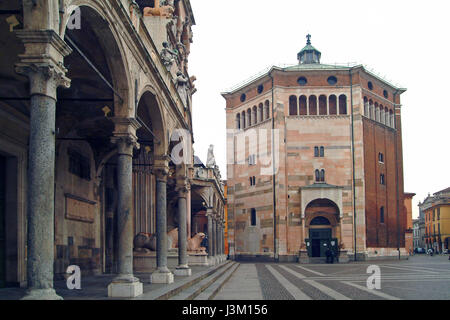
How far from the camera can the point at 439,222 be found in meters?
116

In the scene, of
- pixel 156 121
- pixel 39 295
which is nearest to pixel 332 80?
pixel 156 121

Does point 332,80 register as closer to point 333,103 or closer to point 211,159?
point 333,103

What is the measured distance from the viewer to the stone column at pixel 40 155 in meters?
7.68

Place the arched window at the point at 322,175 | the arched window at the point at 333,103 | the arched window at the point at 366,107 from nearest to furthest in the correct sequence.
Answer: the arched window at the point at 322,175 → the arched window at the point at 333,103 → the arched window at the point at 366,107

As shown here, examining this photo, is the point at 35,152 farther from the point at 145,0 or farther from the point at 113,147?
the point at 145,0

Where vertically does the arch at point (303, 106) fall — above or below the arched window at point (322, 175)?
above

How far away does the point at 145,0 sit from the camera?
27609 mm

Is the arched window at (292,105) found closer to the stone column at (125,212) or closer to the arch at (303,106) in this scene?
the arch at (303,106)

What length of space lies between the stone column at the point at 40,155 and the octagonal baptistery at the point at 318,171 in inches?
1679

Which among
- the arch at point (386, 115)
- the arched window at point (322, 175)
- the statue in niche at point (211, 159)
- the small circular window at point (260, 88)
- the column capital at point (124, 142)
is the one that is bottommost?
the column capital at point (124, 142)

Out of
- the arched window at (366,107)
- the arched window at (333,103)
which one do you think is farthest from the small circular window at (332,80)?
the arched window at (366,107)

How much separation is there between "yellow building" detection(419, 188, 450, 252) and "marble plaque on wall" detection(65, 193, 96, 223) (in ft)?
341

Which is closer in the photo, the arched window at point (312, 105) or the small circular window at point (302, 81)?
the arched window at point (312, 105)

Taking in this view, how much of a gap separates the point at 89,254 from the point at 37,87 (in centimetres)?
1416
